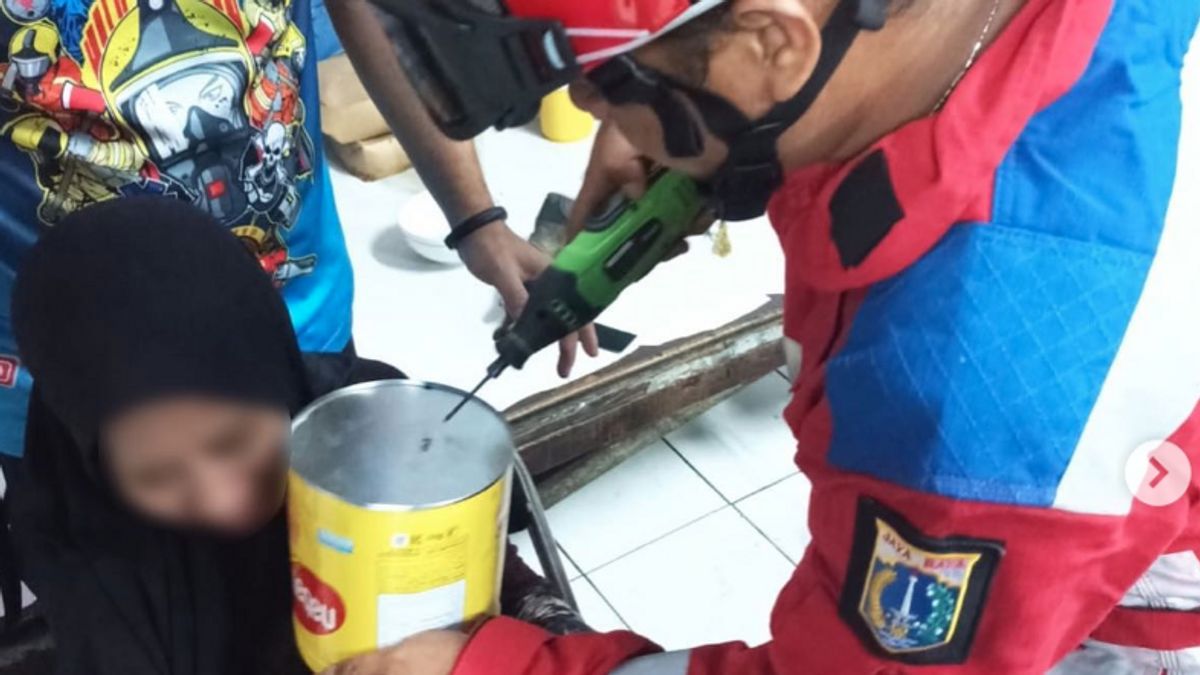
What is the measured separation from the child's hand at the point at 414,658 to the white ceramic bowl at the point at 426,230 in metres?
1.37

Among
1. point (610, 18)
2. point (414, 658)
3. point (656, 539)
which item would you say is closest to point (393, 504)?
point (414, 658)

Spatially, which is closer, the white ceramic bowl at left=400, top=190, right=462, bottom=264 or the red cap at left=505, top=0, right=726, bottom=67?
the red cap at left=505, top=0, right=726, bottom=67

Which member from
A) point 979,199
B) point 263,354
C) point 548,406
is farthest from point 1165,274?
point 548,406

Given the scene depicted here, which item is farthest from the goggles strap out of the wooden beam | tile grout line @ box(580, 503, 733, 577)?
tile grout line @ box(580, 503, 733, 577)

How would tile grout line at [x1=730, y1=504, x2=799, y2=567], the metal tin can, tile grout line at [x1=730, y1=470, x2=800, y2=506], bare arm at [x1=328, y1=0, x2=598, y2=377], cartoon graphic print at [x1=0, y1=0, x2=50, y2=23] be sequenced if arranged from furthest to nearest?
tile grout line at [x1=730, y1=470, x2=800, y2=506]
tile grout line at [x1=730, y1=504, x2=799, y2=567]
bare arm at [x1=328, y1=0, x2=598, y2=377]
cartoon graphic print at [x1=0, y1=0, x2=50, y2=23]
the metal tin can

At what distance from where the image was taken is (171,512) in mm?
1027

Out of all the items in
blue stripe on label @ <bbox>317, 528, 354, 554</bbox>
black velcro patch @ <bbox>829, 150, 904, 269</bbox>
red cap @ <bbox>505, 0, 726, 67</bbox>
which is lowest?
blue stripe on label @ <bbox>317, 528, 354, 554</bbox>

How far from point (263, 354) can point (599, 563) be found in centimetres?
103

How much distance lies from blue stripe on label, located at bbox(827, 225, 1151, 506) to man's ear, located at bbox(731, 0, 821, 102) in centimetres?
12

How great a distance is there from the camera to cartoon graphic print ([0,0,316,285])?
0.95 meters

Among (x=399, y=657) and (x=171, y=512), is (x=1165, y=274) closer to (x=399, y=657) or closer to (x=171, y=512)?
(x=399, y=657)

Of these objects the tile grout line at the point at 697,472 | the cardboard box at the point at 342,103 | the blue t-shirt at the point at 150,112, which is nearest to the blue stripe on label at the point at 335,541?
the blue t-shirt at the point at 150,112

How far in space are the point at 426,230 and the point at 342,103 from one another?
325 millimetres

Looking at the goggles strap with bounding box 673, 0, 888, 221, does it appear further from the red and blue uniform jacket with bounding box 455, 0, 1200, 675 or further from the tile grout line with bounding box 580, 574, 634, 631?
the tile grout line with bounding box 580, 574, 634, 631
